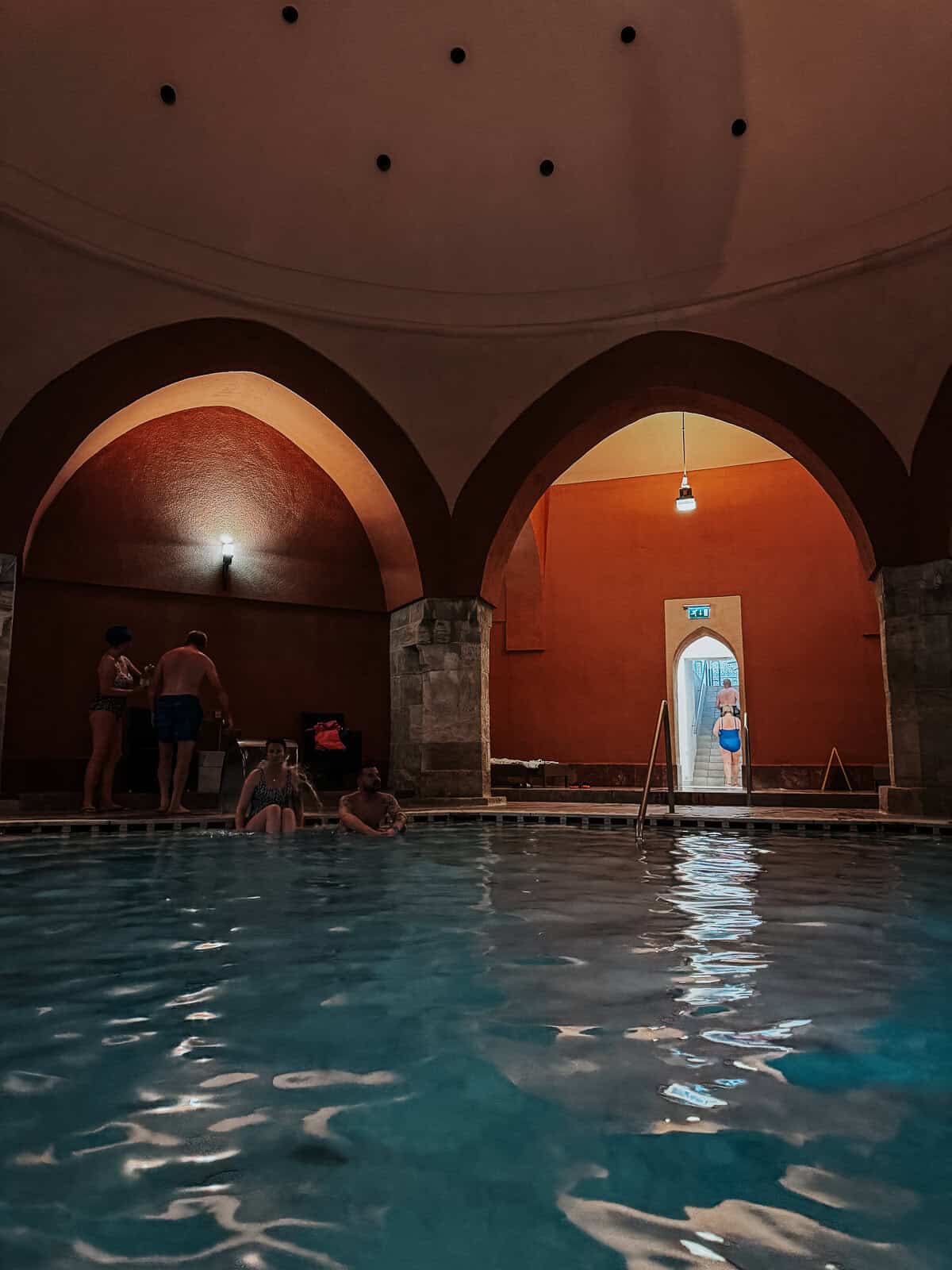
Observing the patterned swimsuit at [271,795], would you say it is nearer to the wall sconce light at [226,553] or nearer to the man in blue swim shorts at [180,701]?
the man in blue swim shorts at [180,701]

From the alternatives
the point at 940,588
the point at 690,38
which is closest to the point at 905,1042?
the point at 940,588

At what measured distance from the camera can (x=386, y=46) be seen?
30.6 ft

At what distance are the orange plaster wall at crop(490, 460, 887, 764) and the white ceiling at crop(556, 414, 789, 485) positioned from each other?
15 cm

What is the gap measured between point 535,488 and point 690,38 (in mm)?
4602

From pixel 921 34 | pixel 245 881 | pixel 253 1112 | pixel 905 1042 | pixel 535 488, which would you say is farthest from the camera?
pixel 535 488

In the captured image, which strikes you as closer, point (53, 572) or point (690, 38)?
point (690, 38)

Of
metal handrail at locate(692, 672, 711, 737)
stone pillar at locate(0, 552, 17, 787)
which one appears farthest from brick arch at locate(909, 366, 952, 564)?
metal handrail at locate(692, 672, 711, 737)

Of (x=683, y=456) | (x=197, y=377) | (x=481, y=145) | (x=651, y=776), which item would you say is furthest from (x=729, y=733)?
(x=197, y=377)

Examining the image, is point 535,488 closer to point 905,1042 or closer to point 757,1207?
point 905,1042

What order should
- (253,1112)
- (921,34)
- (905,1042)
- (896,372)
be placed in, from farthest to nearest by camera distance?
(896,372), (921,34), (905,1042), (253,1112)

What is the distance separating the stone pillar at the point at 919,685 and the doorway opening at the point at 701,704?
4.88 metres

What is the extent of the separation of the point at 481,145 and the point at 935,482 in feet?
18.8

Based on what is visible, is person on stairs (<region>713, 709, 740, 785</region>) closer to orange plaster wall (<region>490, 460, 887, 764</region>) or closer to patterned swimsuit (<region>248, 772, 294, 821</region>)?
orange plaster wall (<region>490, 460, 887, 764</region>)

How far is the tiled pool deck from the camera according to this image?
7145 mm
